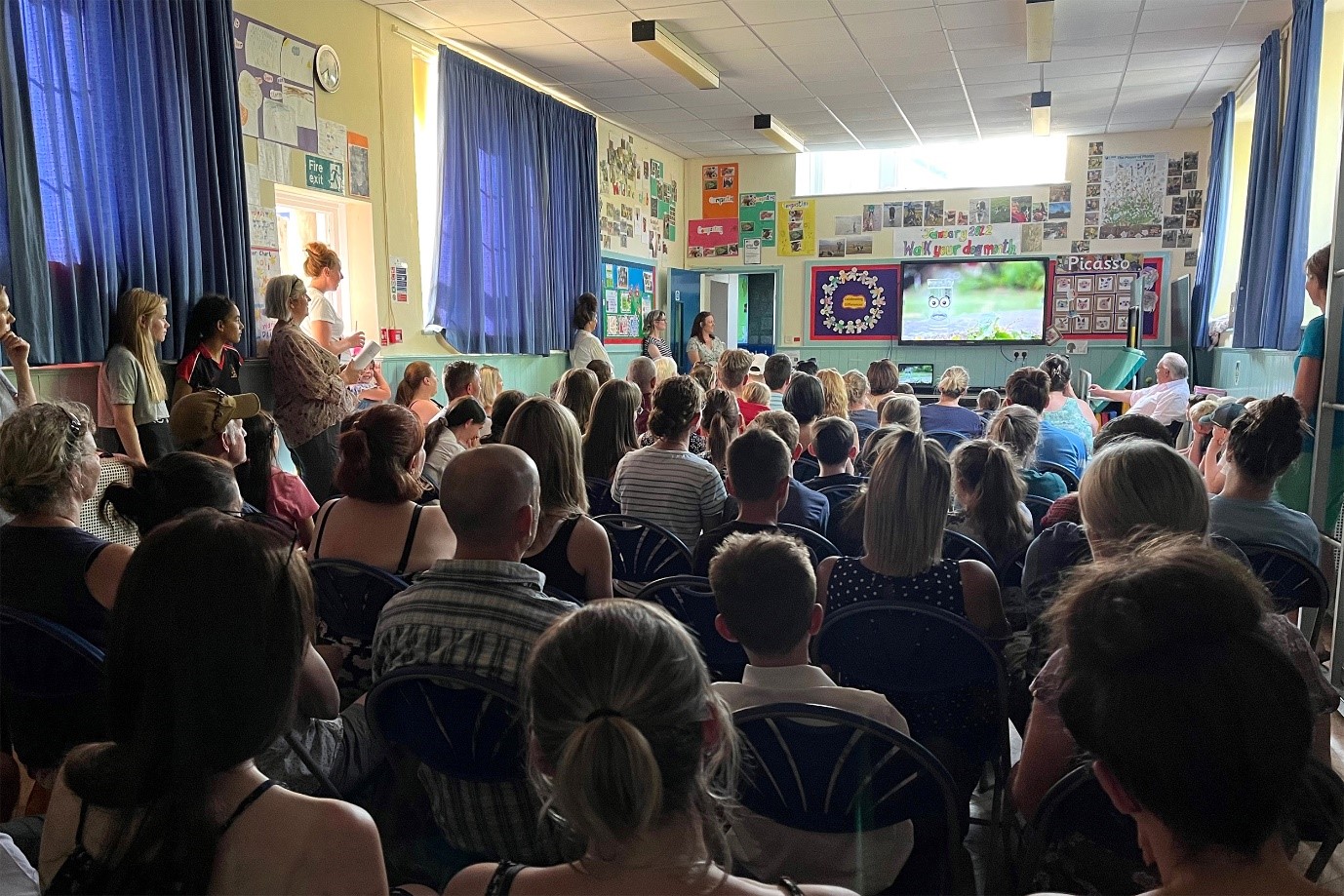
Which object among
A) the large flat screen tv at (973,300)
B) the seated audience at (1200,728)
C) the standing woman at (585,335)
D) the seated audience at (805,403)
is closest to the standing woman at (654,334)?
the standing woman at (585,335)

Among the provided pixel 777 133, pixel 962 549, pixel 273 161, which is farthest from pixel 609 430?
pixel 777 133

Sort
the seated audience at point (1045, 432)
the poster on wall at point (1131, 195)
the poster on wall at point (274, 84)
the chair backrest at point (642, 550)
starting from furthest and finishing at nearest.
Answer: the poster on wall at point (1131, 195) < the poster on wall at point (274, 84) < the seated audience at point (1045, 432) < the chair backrest at point (642, 550)

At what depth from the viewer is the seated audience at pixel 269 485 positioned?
282 cm

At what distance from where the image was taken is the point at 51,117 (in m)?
3.59

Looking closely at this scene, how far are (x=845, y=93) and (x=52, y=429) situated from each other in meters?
6.51

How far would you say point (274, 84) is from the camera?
15.5 feet

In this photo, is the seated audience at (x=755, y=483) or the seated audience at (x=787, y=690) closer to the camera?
the seated audience at (x=787, y=690)

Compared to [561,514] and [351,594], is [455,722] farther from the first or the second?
[561,514]

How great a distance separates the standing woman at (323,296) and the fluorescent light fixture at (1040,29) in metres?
3.91

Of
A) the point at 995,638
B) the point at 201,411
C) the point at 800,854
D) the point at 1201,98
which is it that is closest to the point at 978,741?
the point at 995,638

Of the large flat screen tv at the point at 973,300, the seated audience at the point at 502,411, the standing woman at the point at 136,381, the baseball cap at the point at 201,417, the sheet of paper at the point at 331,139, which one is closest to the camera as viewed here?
the baseball cap at the point at 201,417

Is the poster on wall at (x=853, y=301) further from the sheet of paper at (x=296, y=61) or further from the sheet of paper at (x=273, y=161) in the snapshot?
the sheet of paper at (x=273, y=161)

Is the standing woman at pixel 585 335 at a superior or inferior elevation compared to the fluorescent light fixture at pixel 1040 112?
inferior

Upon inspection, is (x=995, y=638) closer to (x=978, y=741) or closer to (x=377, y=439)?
(x=978, y=741)
